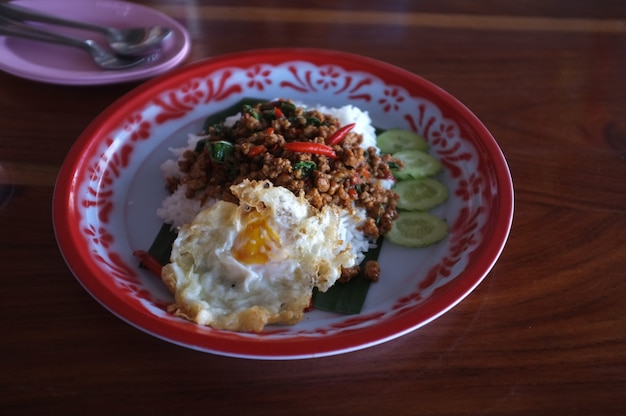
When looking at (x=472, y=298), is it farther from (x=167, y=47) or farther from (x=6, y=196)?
(x=167, y=47)

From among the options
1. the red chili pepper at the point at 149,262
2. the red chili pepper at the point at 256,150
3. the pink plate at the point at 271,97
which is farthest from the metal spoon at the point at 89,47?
the red chili pepper at the point at 149,262

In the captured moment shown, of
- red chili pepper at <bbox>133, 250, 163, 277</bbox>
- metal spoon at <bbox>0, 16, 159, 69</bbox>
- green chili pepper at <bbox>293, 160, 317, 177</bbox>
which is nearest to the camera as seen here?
red chili pepper at <bbox>133, 250, 163, 277</bbox>

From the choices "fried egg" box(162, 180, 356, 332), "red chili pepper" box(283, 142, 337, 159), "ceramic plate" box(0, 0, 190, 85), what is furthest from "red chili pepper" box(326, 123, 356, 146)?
"ceramic plate" box(0, 0, 190, 85)

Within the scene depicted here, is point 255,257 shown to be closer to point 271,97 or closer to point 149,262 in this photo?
point 149,262

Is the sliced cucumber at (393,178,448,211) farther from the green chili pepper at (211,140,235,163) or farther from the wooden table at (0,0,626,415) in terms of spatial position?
the green chili pepper at (211,140,235,163)

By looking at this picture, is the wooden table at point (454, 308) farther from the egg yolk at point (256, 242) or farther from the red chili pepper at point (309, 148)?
the red chili pepper at point (309, 148)

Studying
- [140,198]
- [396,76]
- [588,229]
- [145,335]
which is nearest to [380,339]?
[145,335]
